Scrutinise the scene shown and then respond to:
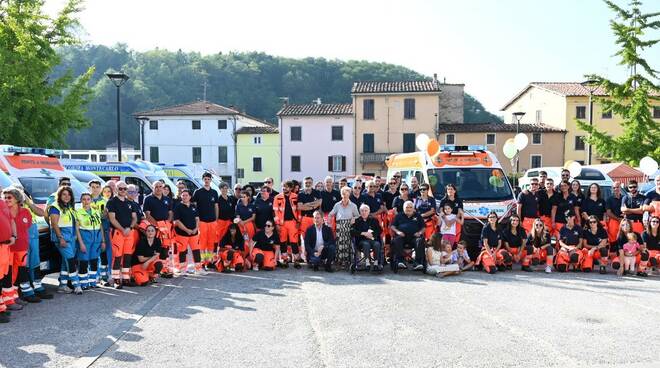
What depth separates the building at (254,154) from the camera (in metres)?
50.4

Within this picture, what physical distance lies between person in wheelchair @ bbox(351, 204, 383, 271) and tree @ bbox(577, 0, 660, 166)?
679 inches

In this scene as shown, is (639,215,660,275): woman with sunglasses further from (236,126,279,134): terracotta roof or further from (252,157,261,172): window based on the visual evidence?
(252,157,261,172): window

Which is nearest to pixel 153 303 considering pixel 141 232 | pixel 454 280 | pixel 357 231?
pixel 141 232

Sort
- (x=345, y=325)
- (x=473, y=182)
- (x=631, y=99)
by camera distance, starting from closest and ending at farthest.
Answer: (x=345, y=325), (x=473, y=182), (x=631, y=99)

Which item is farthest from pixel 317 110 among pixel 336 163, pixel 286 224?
pixel 286 224

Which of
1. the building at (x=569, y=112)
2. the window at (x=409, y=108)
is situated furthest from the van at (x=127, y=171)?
the building at (x=569, y=112)

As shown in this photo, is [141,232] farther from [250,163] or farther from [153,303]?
[250,163]

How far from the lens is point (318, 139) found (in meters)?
47.5

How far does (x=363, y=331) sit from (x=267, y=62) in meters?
75.3

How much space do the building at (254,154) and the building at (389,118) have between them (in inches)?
329

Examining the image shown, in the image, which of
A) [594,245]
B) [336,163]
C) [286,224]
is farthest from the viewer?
[336,163]

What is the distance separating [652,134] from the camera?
77.0 ft

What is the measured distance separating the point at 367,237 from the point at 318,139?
37.3 meters

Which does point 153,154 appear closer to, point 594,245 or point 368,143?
point 368,143
